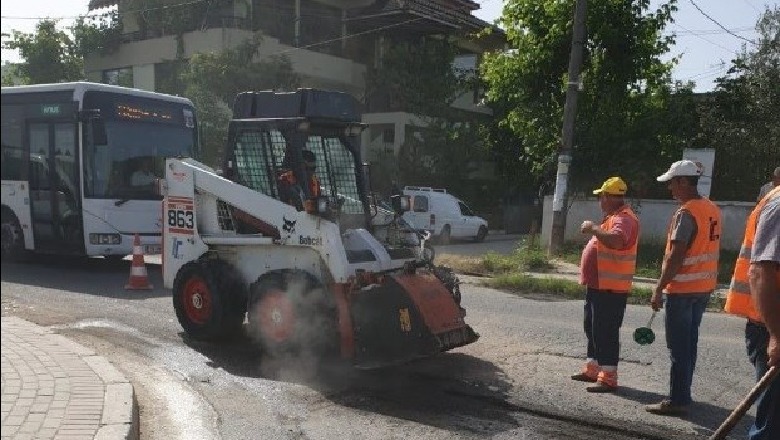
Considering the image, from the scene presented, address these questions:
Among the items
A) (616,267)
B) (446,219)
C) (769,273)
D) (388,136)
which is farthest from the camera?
(388,136)

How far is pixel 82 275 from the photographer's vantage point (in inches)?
460

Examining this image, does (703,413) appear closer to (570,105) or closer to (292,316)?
(292,316)

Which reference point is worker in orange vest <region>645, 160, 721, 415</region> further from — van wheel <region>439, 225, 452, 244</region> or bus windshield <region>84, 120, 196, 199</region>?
van wheel <region>439, 225, 452, 244</region>

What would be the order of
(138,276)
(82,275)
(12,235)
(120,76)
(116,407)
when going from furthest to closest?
1. (120,76)
2. (12,235)
3. (82,275)
4. (138,276)
5. (116,407)

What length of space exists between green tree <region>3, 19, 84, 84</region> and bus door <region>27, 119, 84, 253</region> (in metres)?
17.2

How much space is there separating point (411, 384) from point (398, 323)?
55 centimetres

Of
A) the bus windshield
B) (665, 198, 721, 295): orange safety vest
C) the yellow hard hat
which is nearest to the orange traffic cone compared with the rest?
the bus windshield

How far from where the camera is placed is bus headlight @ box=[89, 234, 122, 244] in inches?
453

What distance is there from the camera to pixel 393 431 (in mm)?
4891

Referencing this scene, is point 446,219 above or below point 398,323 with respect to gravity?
below

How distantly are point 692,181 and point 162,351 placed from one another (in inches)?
201

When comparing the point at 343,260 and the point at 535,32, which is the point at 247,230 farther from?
the point at 535,32

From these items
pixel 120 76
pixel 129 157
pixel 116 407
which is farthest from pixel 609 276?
pixel 120 76

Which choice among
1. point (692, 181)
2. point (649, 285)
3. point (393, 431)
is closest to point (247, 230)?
point (393, 431)
